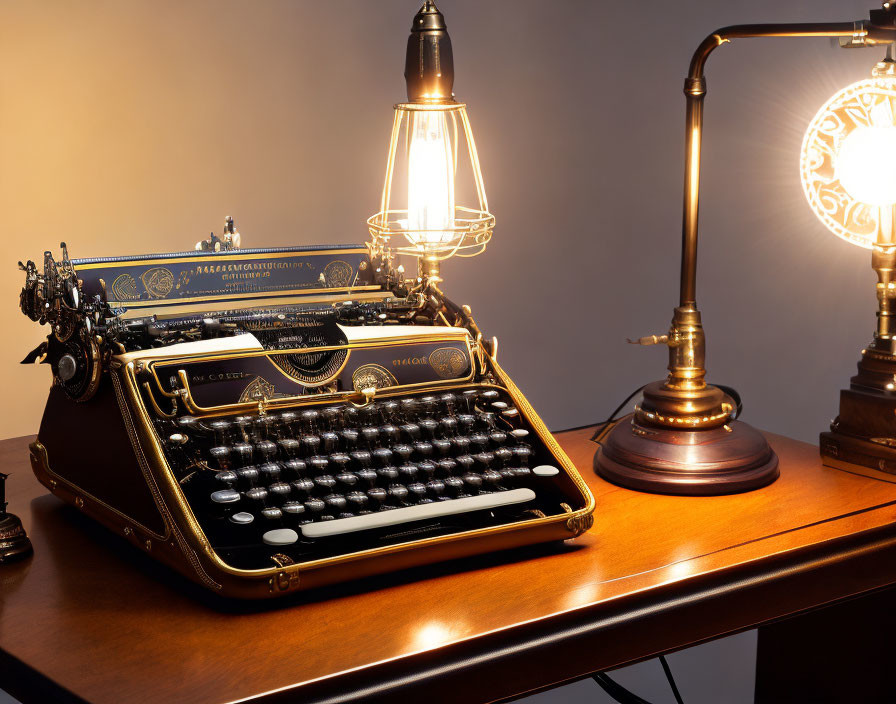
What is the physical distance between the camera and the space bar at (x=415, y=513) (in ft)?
4.33

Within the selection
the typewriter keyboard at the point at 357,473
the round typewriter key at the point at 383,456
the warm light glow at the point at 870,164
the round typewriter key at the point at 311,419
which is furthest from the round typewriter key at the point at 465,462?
the warm light glow at the point at 870,164

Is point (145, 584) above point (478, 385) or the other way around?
the other way around

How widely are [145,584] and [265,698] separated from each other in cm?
34

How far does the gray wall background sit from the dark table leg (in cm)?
99

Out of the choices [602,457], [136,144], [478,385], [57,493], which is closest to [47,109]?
[136,144]

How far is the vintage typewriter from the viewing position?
1333mm

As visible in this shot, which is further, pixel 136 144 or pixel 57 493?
pixel 136 144

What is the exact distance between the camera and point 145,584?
4.44 ft

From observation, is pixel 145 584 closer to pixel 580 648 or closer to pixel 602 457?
pixel 580 648

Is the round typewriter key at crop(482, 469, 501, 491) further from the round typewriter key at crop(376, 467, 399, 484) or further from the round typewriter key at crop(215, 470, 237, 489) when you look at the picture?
the round typewriter key at crop(215, 470, 237, 489)

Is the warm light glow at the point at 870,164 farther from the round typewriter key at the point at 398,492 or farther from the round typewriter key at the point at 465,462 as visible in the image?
the round typewriter key at the point at 398,492

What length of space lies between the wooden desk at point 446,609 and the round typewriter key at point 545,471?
105 mm

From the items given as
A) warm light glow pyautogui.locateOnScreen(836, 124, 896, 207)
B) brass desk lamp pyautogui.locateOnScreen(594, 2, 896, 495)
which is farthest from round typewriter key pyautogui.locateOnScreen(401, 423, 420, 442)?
warm light glow pyautogui.locateOnScreen(836, 124, 896, 207)

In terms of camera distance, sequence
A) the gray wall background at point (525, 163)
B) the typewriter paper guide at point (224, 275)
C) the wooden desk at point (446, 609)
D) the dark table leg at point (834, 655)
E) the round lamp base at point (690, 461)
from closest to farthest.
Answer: the wooden desk at point (446, 609) < the typewriter paper guide at point (224, 275) < the round lamp base at point (690, 461) < the dark table leg at point (834, 655) < the gray wall background at point (525, 163)
